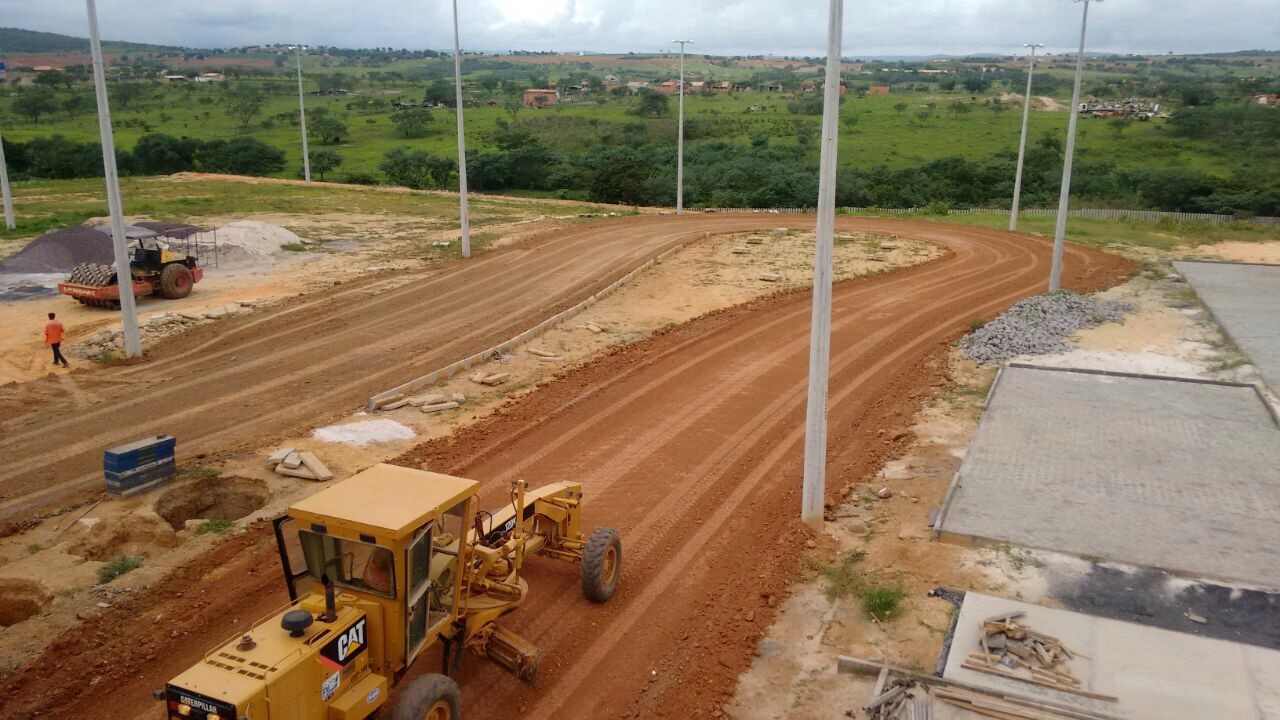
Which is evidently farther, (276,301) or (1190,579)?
(276,301)

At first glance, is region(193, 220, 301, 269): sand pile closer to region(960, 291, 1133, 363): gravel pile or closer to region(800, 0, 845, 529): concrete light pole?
region(960, 291, 1133, 363): gravel pile

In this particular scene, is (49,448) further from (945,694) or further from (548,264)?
(548,264)

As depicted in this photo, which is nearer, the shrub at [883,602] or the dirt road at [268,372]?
the shrub at [883,602]

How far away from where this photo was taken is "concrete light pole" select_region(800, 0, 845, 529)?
35.5 ft

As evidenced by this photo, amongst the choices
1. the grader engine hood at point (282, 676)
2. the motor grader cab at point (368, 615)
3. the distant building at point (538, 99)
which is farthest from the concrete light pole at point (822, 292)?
the distant building at point (538, 99)

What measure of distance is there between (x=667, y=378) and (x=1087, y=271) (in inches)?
805

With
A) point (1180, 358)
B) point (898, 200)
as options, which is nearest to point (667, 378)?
point (1180, 358)

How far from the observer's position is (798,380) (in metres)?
20.0

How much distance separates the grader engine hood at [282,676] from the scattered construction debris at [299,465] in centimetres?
716

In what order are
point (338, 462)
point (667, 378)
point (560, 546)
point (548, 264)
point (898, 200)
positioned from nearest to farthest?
point (560, 546), point (338, 462), point (667, 378), point (548, 264), point (898, 200)

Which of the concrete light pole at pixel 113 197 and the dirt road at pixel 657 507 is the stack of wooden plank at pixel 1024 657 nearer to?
the dirt road at pixel 657 507

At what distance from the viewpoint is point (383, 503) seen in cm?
779

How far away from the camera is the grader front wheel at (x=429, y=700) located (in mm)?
7516

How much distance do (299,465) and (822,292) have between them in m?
8.60
